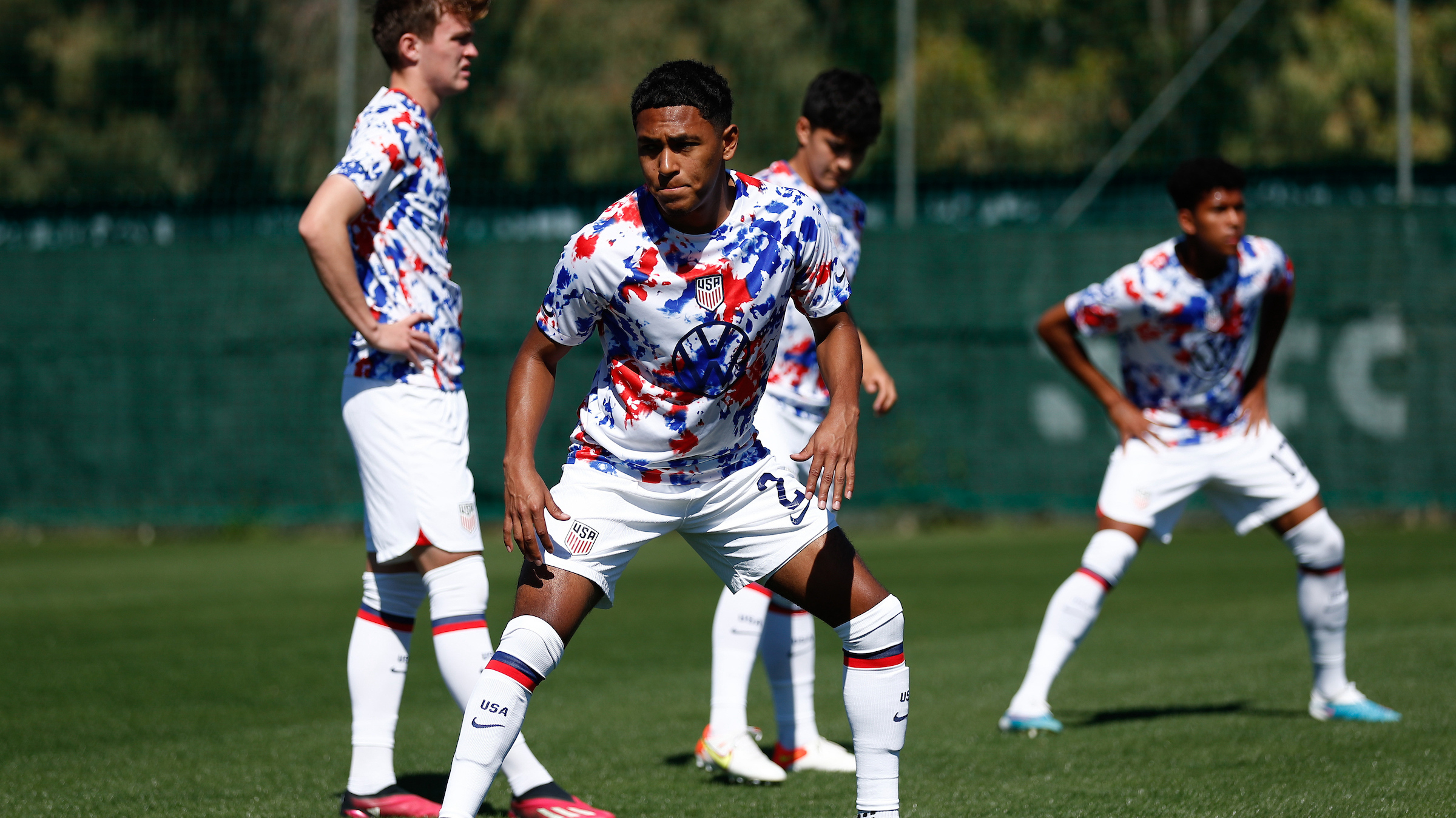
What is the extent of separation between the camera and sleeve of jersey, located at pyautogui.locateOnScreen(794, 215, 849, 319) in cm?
393

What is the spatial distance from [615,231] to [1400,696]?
14.2ft

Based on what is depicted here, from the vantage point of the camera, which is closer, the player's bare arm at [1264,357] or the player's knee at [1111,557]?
the player's knee at [1111,557]

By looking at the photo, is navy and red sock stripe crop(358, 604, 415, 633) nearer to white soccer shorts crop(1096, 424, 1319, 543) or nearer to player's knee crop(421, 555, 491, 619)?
player's knee crop(421, 555, 491, 619)

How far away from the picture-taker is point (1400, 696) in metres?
6.47

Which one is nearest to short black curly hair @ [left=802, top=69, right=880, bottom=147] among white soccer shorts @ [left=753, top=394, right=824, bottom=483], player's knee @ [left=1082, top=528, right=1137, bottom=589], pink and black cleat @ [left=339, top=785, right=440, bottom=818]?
white soccer shorts @ [left=753, top=394, right=824, bottom=483]

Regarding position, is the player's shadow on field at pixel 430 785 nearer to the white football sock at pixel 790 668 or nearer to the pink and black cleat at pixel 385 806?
the pink and black cleat at pixel 385 806

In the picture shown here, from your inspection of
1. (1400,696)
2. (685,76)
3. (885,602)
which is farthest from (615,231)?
(1400,696)

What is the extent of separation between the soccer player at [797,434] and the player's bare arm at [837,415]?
1.42 m

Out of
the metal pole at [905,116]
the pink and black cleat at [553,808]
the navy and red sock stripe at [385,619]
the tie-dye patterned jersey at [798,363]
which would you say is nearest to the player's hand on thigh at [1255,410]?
the tie-dye patterned jersey at [798,363]

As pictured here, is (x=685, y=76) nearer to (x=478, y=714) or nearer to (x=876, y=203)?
(x=478, y=714)

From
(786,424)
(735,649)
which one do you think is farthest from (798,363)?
(735,649)

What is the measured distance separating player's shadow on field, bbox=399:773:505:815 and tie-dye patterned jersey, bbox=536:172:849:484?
1.51 m

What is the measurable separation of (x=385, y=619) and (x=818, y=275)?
196 cm

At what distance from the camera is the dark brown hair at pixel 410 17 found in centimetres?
502
